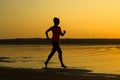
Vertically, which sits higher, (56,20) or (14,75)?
Result: (56,20)

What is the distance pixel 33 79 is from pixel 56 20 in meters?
5.15

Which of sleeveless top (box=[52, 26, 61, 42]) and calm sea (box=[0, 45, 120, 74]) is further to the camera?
calm sea (box=[0, 45, 120, 74])

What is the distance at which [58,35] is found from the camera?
1822 cm

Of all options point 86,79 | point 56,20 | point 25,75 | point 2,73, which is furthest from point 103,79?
point 56,20

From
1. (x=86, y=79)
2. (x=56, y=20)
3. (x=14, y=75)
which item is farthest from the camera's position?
(x=56, y=20)

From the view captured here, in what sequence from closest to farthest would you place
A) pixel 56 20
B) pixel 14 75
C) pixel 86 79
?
pixel 86 79
pixel 14 75
pixel 56 20

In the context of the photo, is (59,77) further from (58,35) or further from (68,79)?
(58,35)

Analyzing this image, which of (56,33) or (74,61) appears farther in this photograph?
(74,61)

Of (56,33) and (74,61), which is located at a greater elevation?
(56,33)

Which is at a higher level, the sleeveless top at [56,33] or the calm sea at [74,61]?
the sleeveless top at [56,33]

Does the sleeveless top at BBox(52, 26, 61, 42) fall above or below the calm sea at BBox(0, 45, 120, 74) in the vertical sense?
above

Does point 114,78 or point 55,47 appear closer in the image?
point 114,78

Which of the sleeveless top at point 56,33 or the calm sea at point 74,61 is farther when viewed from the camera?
the calm sea at point 74,61

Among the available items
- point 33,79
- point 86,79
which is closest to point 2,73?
point 33,79
